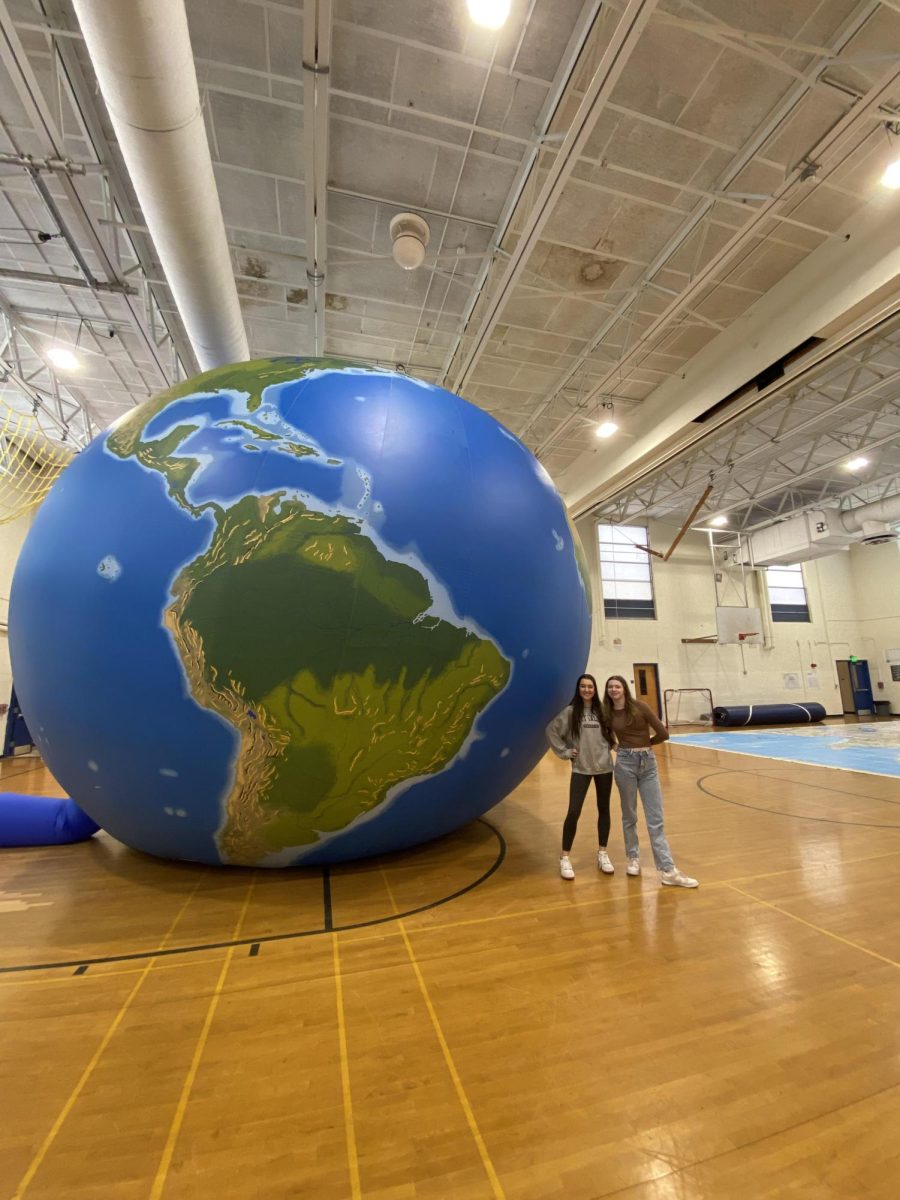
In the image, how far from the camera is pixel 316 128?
16.1 ft

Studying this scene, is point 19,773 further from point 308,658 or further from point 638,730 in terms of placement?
point 638,730

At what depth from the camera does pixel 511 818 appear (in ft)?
16.5

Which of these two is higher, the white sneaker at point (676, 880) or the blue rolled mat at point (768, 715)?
the blue rolled mat at point (768, 715)

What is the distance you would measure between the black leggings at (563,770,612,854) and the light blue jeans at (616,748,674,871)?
0.37ft

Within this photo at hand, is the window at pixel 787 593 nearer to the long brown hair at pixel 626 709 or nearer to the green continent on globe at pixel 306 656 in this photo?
the long brown hair at pixel 626 709

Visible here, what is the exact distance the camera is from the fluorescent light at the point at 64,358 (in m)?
8.23

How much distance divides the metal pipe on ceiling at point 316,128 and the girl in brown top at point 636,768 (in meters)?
5.42

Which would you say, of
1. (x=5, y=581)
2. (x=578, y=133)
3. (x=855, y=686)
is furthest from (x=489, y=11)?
(x=855, y=686)

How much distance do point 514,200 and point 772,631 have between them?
57.9 feet

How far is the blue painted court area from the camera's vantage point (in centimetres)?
829

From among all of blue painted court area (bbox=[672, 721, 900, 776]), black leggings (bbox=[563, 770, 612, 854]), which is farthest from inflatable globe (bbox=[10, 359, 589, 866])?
blue painted court area (bbox=[672, 721, 900, 776])

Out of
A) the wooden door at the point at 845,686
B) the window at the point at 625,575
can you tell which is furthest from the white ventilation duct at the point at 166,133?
the wooden door at the point at 845,686

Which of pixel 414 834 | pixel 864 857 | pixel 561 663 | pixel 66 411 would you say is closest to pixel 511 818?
pixel 414 834

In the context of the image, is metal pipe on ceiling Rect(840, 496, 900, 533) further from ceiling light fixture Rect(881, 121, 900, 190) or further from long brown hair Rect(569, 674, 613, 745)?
long brown hair Rect(569, 674, 613, 745)
